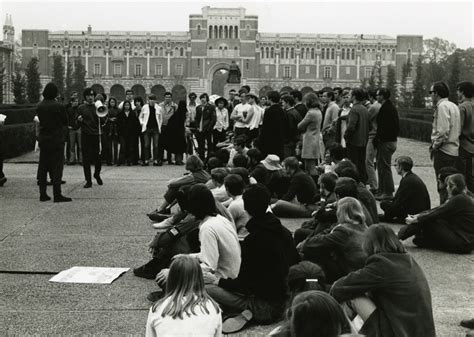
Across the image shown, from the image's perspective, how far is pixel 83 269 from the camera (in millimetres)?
6254

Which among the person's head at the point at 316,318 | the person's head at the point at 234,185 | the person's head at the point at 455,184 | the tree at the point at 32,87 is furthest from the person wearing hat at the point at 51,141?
the tree at the point at 32,87

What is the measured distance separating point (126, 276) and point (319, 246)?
5.98ft

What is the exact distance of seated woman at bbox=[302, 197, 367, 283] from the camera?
4.94 m

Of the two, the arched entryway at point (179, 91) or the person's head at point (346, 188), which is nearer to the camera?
the person's head at point (346, 188)

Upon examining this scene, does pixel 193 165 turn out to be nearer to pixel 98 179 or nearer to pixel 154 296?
pixel 154 296

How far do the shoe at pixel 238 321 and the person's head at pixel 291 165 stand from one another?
175 inches

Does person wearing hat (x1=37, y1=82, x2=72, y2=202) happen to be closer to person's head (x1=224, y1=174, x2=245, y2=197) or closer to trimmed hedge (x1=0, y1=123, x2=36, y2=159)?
person's head (x1=224, y1=174, x2=245, y2=197)

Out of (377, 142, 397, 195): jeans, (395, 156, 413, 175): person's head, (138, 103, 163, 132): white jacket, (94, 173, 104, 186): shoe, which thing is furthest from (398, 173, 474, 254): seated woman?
(138, 103, 163, 132): white jacket

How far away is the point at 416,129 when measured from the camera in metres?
25.9

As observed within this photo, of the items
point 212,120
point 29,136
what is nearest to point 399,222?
point 212,120

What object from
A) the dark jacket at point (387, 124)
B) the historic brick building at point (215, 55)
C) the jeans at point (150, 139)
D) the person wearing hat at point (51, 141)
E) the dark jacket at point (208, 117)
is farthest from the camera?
the historic brick building at point (215, 55)

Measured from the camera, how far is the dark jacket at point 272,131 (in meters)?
10.7

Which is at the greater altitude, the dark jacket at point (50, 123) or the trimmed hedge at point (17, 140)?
the dark jacket at point (50, 123)

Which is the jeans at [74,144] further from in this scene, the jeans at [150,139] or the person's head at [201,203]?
the person's head at [201,203]
